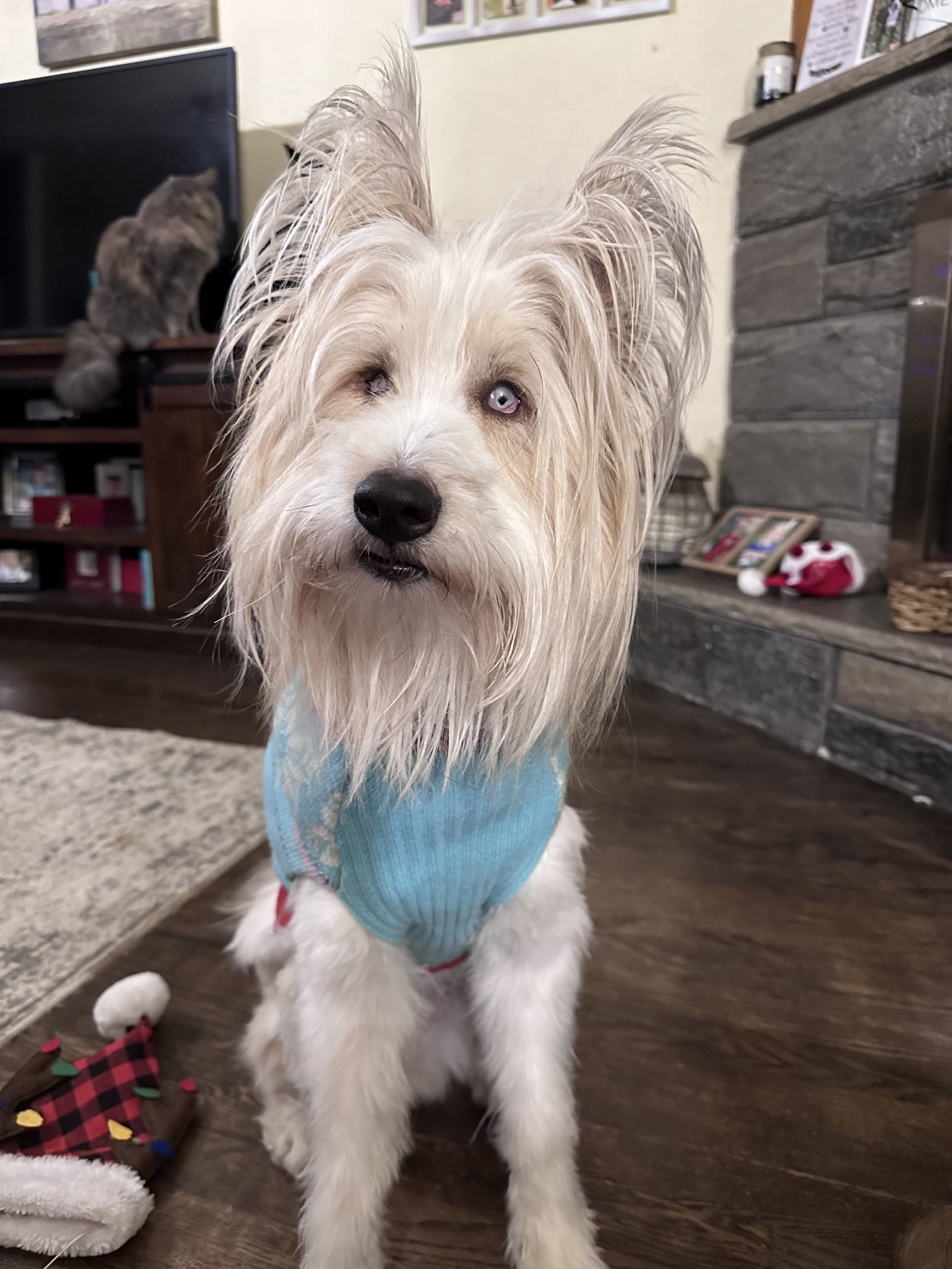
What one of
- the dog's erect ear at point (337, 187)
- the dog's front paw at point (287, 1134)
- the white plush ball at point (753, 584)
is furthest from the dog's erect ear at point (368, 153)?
the white plush ball at point (753, 584)

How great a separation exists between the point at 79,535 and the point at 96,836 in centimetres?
197

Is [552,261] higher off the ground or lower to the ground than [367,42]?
lower

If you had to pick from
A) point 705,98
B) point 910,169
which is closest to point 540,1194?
point 910,169

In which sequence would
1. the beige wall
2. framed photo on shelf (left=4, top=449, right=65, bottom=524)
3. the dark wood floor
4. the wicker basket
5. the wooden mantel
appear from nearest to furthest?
1. the dark wood floor
2. the wicker basket
3. the wooden mantel
4. the beige wall
5. framed photo on shelf (left=4, top=449, right=65, bottom=524)

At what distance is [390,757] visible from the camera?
0.81 metres

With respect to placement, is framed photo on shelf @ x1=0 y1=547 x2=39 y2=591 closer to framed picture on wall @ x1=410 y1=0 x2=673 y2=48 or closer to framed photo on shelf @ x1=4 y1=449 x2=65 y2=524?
framed photo on shelf @ x1=4 y1=449 x2=65 y2=524

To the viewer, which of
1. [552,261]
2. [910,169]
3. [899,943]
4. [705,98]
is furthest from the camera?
[705,98]

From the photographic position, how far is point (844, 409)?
2441mm

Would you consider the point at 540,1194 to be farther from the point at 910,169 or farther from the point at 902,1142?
the point at 910,169

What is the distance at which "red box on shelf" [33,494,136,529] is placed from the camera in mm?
3441

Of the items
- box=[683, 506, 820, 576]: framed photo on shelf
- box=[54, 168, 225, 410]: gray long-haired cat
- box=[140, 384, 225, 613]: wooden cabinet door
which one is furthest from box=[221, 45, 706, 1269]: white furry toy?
box=[54, 168, 225, 410]: gray long-haired cat

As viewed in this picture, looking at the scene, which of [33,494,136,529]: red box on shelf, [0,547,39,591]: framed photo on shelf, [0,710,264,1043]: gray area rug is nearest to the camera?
[0,710,264,1043]: gray area rug

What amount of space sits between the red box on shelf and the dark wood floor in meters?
2.39

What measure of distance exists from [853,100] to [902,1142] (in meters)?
2.48
